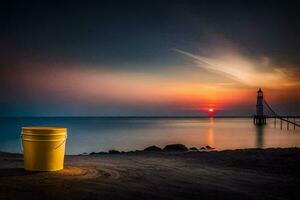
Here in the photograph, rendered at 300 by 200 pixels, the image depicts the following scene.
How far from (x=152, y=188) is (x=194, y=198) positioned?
1.06 m

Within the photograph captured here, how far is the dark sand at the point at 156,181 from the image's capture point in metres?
6.50

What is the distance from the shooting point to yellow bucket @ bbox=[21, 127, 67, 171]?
8.77 metres

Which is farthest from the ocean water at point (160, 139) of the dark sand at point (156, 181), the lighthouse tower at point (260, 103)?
the dark sand at point (156, 181)

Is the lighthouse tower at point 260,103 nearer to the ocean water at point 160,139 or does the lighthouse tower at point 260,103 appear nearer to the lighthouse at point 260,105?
the lighthouse at point 260,105

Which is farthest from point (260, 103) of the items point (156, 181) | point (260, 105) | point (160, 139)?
point (156, 181)

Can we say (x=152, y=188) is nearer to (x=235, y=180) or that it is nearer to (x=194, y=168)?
(x=235, y=180)

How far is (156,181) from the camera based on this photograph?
25.8 feet

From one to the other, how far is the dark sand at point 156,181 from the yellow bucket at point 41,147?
328 mm

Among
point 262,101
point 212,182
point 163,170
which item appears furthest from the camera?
point 262,101

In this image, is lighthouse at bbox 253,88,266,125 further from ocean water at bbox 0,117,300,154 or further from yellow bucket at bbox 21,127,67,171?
yellow bucket at bbox 21,127,67,171

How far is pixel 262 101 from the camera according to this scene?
106062mm

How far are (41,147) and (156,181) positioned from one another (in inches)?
122

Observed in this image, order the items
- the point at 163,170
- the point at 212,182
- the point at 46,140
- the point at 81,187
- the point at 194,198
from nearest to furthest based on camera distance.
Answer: the point at 194,198 → the point at 81,187 → the point at 212,182 → the point at 46,140 → the point at 163,170

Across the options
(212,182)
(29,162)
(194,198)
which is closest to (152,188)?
(194,198)
